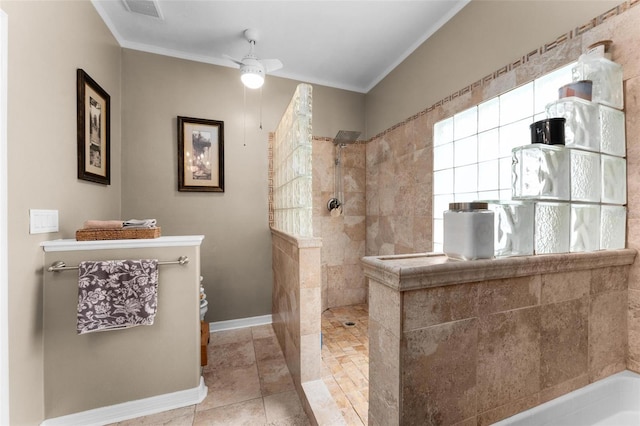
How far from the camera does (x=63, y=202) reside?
5.09ft

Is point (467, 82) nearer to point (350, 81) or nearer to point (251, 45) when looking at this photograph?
point (350, 81)

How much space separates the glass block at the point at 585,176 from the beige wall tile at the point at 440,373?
2.17ft

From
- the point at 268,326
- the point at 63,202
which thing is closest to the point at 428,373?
the point at 63,202

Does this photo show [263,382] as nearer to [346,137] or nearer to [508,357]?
[508,357]

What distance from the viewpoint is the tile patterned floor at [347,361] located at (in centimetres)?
148

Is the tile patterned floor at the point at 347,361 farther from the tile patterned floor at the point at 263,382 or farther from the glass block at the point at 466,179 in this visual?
the glass block at the point at 466,179

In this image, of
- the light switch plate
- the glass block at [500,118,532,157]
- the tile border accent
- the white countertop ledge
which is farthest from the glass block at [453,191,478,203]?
the light switch plate

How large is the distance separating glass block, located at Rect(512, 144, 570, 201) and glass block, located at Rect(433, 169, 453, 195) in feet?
3.76

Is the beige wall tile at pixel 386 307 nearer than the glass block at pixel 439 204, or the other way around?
the beige wall tile at pixel 386 307

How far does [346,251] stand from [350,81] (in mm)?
1981

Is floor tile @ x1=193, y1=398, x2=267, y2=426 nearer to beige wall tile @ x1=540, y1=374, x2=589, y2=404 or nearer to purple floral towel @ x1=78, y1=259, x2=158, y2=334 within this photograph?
purple floral towel @ x1=78, y1=259, x2=158, y2=334

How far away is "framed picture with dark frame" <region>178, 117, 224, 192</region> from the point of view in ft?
8.04

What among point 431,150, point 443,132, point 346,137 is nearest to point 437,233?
point 431,150

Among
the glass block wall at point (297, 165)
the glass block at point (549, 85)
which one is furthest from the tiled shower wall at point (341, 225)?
the glass block at point (549, 85)
